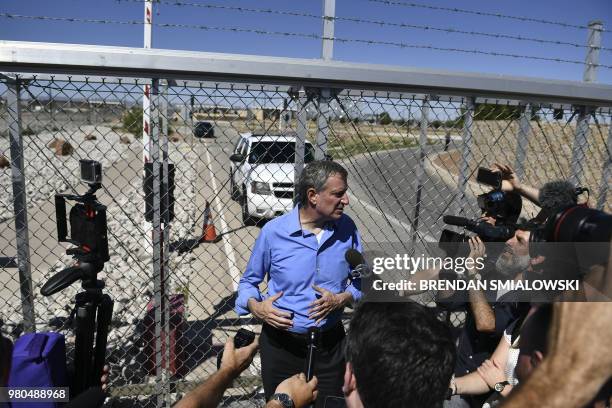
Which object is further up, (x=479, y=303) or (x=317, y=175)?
(x=317, y=175)

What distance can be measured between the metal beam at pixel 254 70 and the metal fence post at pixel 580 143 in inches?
17.3

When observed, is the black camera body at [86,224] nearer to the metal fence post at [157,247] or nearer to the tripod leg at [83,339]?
the tripod leg at [83,339]

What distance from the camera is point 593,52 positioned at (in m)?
3.53

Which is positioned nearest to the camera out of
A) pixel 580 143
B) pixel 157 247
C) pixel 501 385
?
pixel 501 385

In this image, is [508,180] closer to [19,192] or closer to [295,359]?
[295,359]

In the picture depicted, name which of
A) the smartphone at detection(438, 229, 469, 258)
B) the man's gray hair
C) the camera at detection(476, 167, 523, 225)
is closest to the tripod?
the man's gray hair

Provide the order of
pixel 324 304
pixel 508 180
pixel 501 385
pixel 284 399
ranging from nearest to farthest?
pixel 284 399 → pixel 501 385 → pixel 324 304 → pixel 508 180

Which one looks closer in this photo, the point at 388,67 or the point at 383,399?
the point at 383,399

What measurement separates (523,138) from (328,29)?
1736 millimetres

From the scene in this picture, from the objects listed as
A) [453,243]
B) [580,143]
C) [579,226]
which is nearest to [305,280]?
[453,243]

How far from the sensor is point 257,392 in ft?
12.2

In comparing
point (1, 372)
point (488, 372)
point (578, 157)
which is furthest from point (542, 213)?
point (1, 372)

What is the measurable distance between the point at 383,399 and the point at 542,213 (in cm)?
167

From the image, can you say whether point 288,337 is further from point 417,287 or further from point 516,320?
point 516,320
